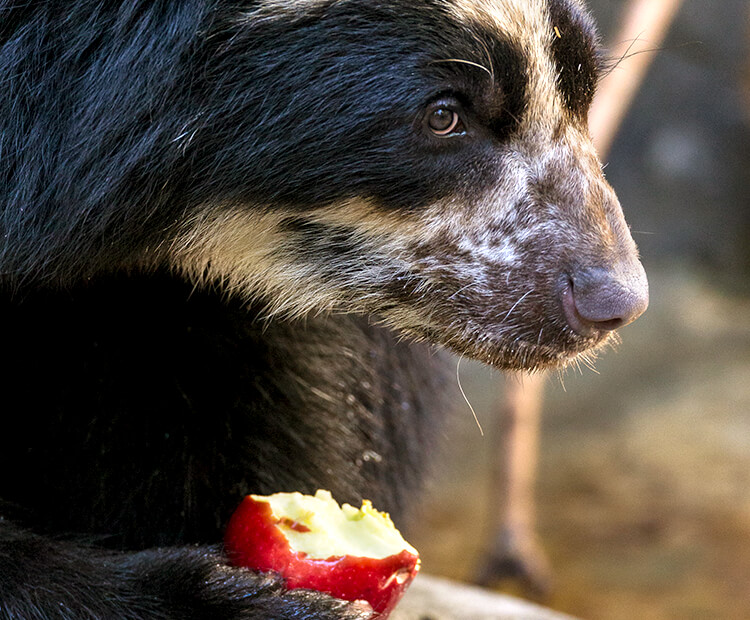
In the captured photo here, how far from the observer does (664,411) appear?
6.06 m

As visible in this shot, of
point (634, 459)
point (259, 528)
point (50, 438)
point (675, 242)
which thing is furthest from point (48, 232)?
point (675, 242)

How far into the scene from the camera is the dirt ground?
15.8 feet

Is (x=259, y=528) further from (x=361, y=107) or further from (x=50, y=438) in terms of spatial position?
(x=361, y=107)

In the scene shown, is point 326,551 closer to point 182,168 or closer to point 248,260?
point 248,260

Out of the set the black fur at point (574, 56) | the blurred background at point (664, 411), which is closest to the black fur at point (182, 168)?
the black fur at point (574, 56)

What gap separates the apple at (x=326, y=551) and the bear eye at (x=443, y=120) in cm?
63

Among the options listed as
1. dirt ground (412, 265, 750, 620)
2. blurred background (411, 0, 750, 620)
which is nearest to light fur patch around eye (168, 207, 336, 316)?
blurred background (411, 0, 750, 620)

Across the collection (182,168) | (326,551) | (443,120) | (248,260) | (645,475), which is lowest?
(645,475)

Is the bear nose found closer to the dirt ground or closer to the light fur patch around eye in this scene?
the light fur patch around eye

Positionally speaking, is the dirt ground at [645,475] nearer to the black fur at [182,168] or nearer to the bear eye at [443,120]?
the black fur at [182,168]

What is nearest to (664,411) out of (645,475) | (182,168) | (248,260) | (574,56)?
(645,475)

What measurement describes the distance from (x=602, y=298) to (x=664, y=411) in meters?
4.58

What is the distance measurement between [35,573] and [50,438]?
374 millimetres

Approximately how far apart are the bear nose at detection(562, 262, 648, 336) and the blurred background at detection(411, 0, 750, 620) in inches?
83.4
